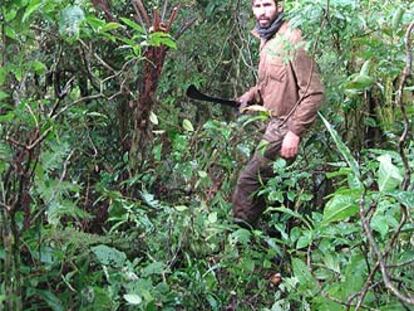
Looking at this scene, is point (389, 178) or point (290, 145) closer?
point (389, 178)

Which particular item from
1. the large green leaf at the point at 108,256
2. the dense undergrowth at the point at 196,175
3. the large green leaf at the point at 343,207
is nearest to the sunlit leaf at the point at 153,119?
the dense undergrowth at the point at 196,175

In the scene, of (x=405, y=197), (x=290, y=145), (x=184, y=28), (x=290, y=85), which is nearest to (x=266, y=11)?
(x=290, y=85)

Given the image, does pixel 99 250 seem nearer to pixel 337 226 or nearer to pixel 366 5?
pixel 337 226

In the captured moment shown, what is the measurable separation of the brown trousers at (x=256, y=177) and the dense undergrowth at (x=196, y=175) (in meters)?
0.09

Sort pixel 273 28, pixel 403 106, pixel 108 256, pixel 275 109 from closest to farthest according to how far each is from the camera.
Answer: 1. pixel 403 106
2. pixel 108 256
3. pixel 273 28
4. pixel 275 109

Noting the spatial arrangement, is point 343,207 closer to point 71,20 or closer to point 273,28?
point 71,20

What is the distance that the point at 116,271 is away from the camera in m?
2.91

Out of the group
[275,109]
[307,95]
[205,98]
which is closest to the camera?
[307,95]

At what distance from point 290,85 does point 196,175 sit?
759 mm

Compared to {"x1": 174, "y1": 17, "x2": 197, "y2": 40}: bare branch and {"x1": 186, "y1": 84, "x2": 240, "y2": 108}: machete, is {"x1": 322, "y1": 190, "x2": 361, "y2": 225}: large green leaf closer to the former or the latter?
{"x1": 186, "y1": 84, "x2": 240, "y2": 108}: machete

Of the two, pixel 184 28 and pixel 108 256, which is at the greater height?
pixel 184 28

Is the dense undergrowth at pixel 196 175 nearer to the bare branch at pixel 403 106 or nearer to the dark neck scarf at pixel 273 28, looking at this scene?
the bare branch at pixel 403 106

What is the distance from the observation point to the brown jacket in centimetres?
403

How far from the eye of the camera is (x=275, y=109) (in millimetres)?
4387
